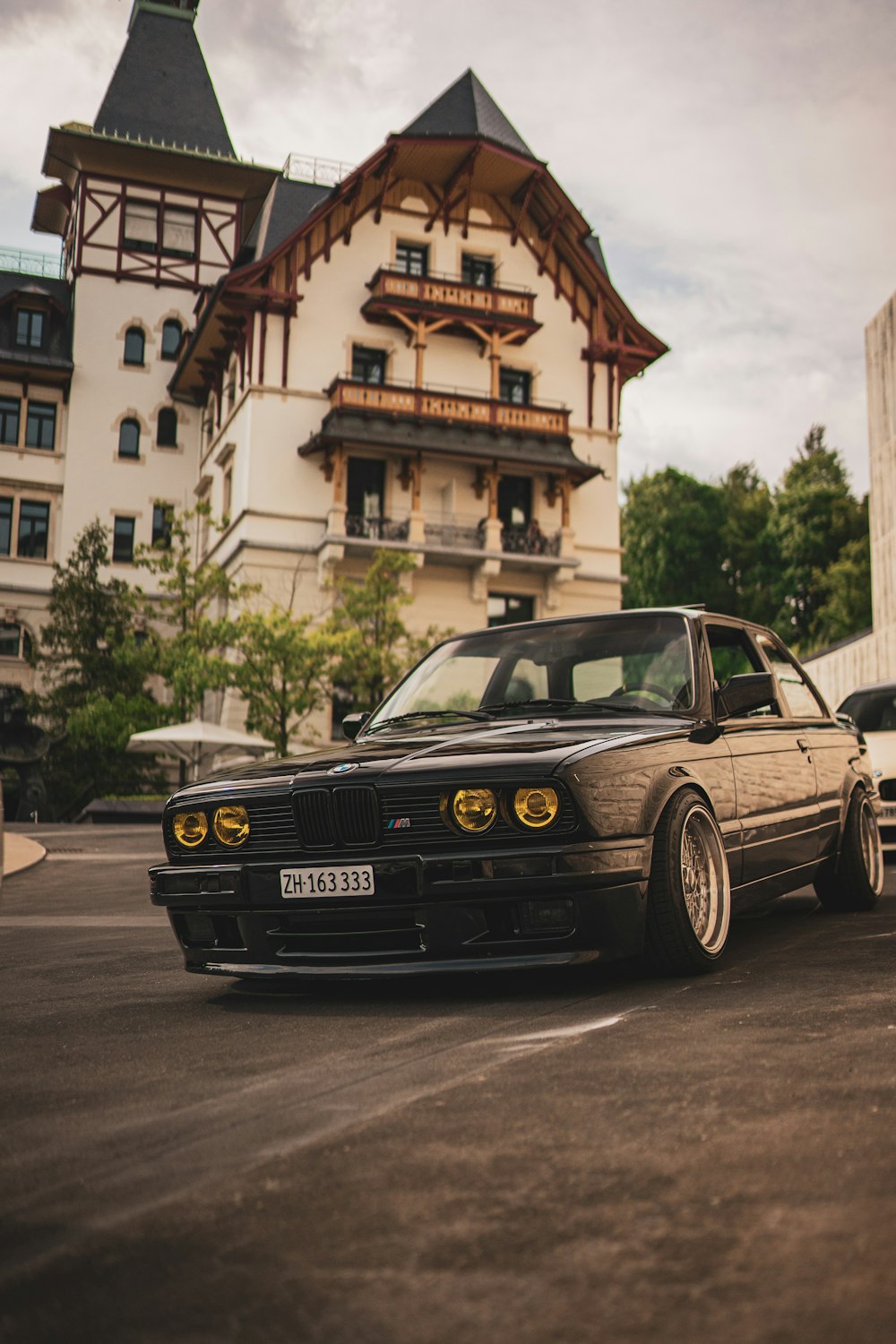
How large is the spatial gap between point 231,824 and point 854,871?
3898 mm

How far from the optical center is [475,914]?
4.75 m

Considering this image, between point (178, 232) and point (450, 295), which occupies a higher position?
point (178, 232)

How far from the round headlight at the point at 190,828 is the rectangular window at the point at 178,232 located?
4150 cm

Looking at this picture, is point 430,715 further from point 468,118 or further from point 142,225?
point 142,225

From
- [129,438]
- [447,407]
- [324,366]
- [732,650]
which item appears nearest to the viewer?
[732,650]

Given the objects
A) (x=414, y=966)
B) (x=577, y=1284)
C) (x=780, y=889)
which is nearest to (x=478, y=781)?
(x=414, y=966)

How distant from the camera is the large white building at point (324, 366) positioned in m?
36.1

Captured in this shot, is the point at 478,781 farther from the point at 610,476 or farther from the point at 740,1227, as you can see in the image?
the point at 610,476

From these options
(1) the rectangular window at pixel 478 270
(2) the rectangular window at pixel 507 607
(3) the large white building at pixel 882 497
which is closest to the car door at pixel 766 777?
(3) the large white building at pixel 882 497

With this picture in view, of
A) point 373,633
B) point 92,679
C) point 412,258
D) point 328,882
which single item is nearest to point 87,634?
point 92,679

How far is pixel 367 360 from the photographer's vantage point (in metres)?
37.8

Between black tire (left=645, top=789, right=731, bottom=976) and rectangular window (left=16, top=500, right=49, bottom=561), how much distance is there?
39.9 meters

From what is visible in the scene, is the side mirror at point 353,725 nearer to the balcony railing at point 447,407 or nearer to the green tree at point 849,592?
the balcony railing at point 447,407

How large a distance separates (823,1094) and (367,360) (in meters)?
35.9
